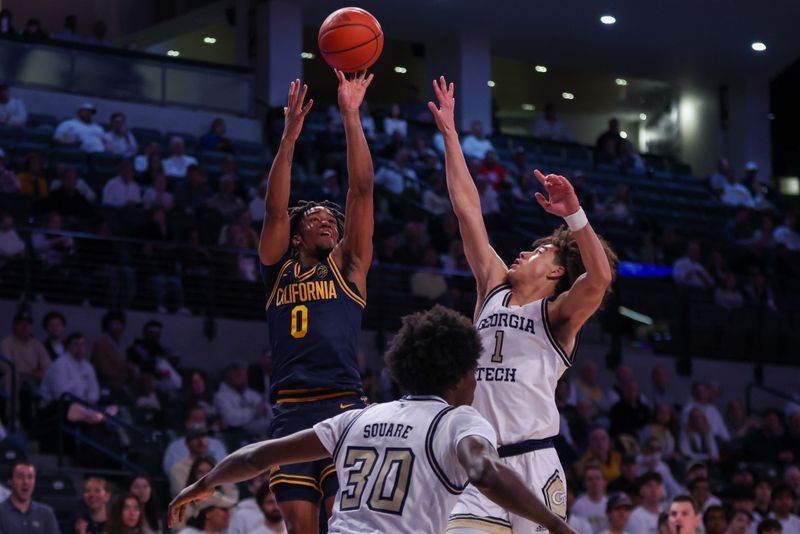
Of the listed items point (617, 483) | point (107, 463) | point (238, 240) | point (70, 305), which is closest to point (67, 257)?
point (70, 305)

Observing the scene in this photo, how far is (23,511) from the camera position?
10.6m

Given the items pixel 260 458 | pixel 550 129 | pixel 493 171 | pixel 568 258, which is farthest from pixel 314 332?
pixel 550 129

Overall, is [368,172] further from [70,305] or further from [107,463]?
[70,305]

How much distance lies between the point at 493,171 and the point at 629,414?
660cm

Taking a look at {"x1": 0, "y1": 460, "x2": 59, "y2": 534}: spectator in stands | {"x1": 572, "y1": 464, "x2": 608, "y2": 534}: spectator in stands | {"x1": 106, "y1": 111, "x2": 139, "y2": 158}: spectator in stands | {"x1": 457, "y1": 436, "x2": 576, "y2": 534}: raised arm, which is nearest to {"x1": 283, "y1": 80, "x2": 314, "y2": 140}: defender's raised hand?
{"x1": 457, "y1": 436, "x2": 576, "y2": 534}: raised arm

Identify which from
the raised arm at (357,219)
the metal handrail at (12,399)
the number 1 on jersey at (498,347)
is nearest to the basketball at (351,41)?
the raised arm at (357,219)

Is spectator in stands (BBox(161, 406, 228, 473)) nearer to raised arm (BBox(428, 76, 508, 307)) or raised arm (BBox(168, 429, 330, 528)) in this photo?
raised arm (BBox(428, 76, 508, 307))

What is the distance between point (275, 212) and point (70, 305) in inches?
349

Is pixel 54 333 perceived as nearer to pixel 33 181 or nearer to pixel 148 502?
pixel 33 181

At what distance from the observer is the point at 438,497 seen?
4.82 meters

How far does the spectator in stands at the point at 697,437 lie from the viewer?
16.0 metres

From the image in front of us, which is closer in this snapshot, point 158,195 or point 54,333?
point 54,333

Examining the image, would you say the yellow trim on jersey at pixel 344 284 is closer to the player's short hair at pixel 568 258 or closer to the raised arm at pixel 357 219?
the raised arm at pixel 357 219

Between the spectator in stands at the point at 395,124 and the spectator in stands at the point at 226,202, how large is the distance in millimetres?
5158
